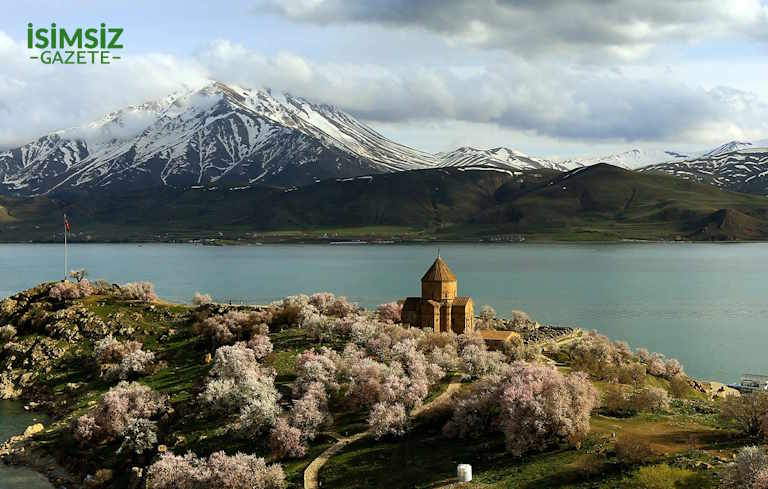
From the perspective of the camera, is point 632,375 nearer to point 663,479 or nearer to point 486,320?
point 486,320

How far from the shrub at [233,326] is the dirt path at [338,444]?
22577 millimetres

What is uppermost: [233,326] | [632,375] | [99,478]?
[233,326]

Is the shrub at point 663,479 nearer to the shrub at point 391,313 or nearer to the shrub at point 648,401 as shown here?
the shrub at point 648,401

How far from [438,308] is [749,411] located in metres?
31.9

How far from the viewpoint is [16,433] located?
49.4 meters

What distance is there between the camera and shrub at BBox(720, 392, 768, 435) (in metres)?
33.8

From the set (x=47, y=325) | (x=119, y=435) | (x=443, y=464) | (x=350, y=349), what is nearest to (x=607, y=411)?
(x=443, y=464)

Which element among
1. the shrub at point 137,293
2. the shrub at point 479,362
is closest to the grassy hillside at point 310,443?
the shrub at point 479,362

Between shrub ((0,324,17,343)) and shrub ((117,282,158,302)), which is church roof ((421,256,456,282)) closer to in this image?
shrub ((117,282,158,302))

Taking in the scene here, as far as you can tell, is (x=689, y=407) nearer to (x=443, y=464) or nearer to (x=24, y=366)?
(x=443, y=464)

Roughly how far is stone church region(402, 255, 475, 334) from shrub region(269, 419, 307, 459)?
26343mm

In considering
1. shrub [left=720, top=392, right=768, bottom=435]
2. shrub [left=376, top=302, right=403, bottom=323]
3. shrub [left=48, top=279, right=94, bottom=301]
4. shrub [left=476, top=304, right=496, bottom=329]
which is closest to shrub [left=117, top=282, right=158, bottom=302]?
shrub [left=48, top=279, right=94, bottom=301]

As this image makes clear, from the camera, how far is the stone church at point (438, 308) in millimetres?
62750

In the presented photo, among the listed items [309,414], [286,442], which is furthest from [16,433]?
[309,414]
